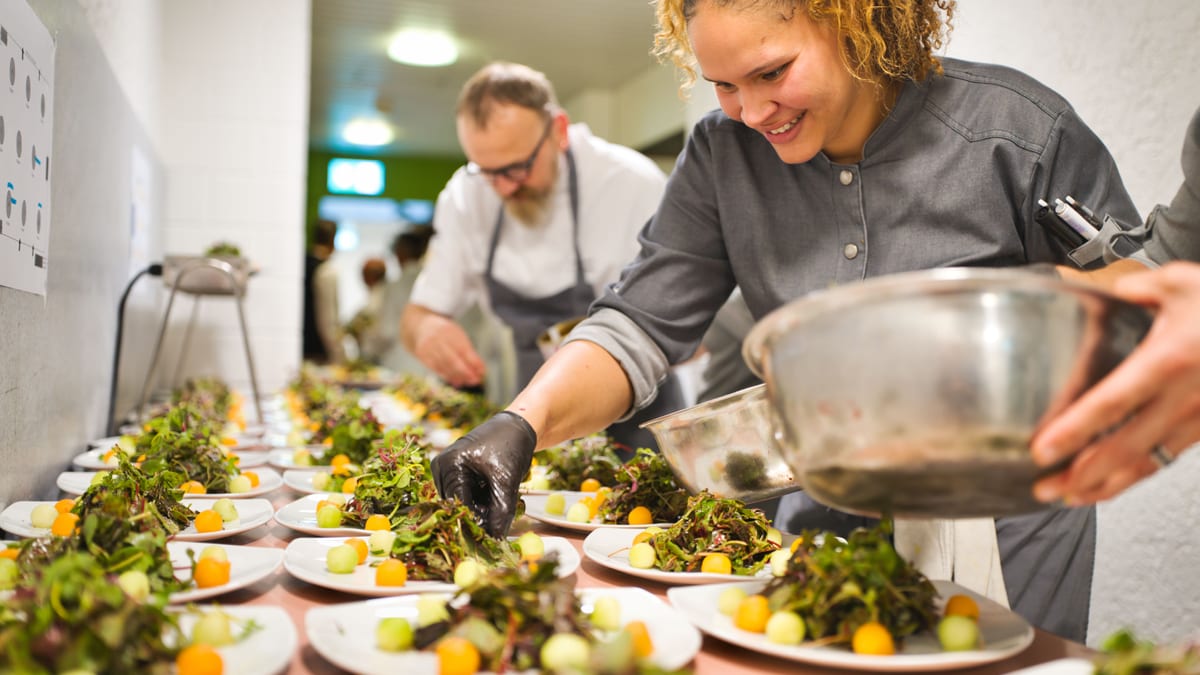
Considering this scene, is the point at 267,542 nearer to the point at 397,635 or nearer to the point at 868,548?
the point at 397,635

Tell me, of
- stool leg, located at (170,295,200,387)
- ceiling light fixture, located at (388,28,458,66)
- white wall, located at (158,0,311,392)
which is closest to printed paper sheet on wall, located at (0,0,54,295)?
stool leg, located at (170,295,200,387)

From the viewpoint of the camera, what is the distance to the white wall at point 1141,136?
2.14 metres

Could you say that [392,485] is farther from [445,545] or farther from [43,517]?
[43,517]

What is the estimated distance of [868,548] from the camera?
0.90 m

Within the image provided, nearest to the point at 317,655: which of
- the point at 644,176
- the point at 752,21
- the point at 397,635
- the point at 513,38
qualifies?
the point at 397,635

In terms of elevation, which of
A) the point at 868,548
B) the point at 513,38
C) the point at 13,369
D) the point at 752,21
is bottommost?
the point at 868,548

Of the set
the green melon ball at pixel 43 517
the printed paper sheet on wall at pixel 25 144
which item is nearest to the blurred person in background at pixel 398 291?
the printed paper sheet on wall at pixel 25 144

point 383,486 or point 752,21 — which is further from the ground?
point 752,21

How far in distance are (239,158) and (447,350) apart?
2319mm

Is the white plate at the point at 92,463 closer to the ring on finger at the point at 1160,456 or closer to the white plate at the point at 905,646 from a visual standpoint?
the white plate at the point at 905,646

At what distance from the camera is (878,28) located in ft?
4.60

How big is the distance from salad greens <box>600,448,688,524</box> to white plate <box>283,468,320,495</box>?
0.57 metres

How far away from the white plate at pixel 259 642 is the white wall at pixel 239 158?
406 centimetres

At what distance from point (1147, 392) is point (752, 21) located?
802 mm
